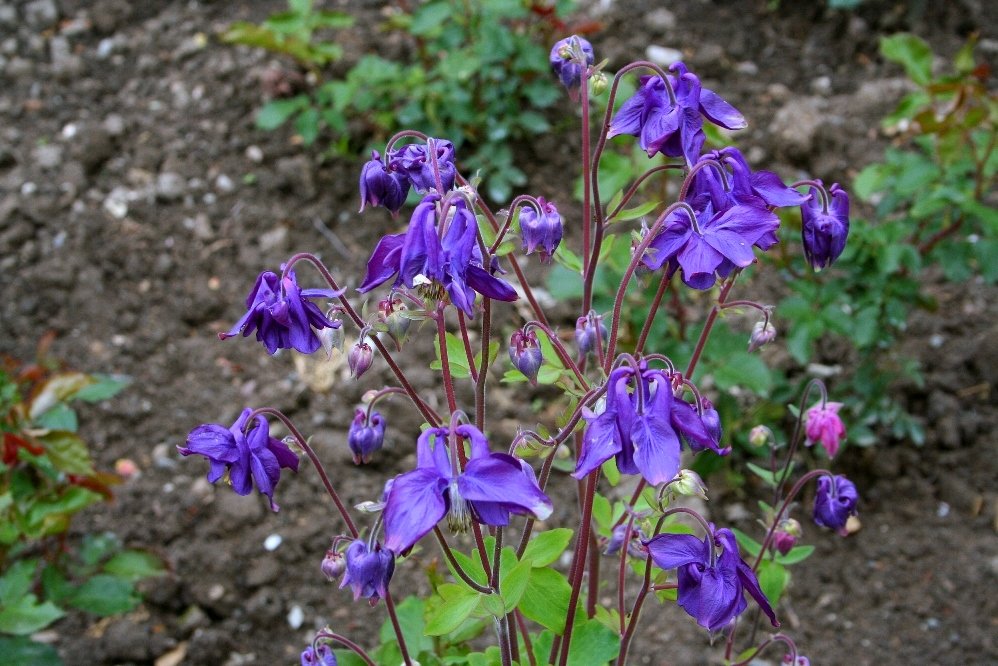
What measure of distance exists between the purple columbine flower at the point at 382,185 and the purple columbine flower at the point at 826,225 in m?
0.70

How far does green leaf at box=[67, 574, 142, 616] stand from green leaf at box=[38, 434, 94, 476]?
15.5 inches

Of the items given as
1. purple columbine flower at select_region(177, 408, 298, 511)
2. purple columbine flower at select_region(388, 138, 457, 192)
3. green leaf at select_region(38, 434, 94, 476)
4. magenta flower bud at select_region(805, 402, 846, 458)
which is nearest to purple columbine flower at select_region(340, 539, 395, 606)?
purple columbine flower at select_region(177, 408, 298, 511)

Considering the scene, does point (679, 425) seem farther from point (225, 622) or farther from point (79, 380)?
point (225, 622)

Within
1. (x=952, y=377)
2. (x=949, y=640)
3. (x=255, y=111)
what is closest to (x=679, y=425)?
(x=949, y=640)

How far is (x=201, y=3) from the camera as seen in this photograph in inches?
191

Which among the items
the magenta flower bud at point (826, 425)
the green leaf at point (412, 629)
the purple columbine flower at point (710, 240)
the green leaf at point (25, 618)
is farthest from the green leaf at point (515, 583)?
the green leaf at point (25, 618)

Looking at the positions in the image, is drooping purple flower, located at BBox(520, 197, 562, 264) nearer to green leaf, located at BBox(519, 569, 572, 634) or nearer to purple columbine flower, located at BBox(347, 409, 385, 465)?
purple columbine flower, located at BBox(347, 409, 385, 465)

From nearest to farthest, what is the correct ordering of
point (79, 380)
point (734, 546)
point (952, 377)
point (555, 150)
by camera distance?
point (734, 546) < point (79, 380) < point (952, 377) < point (555, 150)

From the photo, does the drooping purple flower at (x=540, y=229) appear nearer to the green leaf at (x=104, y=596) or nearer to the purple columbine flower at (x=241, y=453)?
the purple columbine flower at (x=241, y=453)

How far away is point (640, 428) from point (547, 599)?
0.65m

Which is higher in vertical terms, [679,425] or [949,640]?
[679,425]

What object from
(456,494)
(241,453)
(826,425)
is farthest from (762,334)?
(241,453)

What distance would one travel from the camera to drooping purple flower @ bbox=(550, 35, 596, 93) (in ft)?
5.74

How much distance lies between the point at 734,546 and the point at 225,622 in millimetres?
1956
